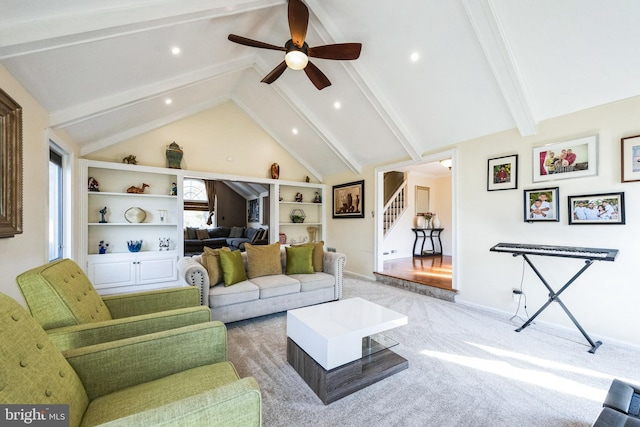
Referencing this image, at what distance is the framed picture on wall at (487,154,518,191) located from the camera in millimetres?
3301

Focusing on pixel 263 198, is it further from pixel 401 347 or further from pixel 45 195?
pixel 401 347

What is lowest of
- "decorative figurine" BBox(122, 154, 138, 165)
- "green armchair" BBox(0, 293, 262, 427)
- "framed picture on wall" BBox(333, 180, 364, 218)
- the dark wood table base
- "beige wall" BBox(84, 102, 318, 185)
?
the dark wood table base

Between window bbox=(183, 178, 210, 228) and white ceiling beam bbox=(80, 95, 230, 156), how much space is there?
4.00 metres

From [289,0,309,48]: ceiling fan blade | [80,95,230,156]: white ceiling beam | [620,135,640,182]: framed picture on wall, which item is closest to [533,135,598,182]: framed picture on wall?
[620,135,640,182]: framed picture on wall

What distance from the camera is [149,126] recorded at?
4738 millimetres

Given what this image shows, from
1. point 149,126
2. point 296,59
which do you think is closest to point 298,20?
point 296,59

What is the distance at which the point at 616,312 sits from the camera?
261 centimetres

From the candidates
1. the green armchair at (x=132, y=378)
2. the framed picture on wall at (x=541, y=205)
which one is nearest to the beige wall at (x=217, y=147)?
the green armchair at (x=132, y=378)

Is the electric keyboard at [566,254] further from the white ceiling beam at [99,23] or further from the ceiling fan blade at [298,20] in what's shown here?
the white ceiling beam at [99,23]

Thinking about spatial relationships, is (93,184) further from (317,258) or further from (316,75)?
(316,75)

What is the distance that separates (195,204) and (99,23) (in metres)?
7.15

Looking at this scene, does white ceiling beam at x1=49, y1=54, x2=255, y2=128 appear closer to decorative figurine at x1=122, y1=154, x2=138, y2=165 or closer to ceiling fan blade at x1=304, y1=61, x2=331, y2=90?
decorative figurine at x1=122, y1=154, x2=138, y2=165

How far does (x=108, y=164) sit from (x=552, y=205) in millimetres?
6257

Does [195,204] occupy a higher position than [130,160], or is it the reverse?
[130,160]
